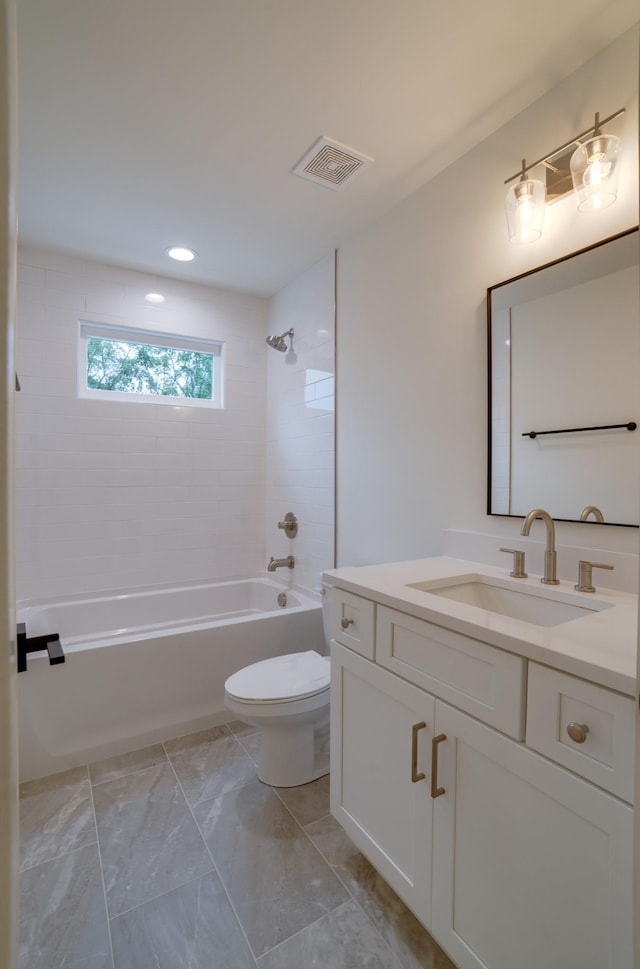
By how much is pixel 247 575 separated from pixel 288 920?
6.74 ft

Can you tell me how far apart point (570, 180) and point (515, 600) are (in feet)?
4.09

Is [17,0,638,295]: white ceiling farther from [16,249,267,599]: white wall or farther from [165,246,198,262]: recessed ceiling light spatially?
[16,249,267,599]: white wall

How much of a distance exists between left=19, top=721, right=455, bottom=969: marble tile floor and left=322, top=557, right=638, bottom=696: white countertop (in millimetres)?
871

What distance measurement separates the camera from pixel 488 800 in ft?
2.99

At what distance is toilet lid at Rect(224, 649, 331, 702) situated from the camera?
1649 mm

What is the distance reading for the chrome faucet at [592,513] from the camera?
126 centimetres

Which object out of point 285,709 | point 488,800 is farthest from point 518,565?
point 285,709

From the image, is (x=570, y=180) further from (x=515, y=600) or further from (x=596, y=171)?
(x=515, y=600)

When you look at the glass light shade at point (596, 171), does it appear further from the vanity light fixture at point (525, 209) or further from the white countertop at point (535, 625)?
the white countertop at point (535, 625)

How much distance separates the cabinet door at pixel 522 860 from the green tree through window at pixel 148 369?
8.38ft

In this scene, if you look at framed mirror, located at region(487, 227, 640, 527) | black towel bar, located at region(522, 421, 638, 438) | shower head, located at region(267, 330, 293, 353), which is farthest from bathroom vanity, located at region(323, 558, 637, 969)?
shower head, located at region(267, 330, 293, 353)

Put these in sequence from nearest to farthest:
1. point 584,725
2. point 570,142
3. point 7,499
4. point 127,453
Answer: point 7,499
point 584,725
point 570,142
point 127,453

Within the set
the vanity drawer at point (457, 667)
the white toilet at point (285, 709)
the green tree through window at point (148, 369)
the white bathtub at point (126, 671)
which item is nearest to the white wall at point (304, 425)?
the white bathtub at point (126, 671)

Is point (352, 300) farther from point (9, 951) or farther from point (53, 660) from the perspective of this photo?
point (9, 951)
